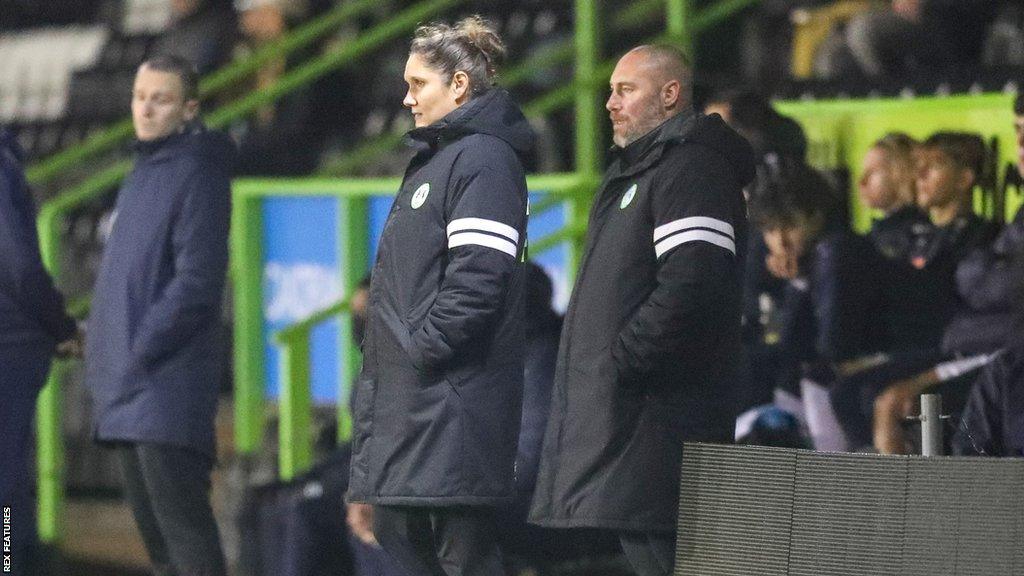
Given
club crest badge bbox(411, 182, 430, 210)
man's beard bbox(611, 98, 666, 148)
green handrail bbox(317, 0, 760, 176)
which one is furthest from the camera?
green handrail bbox(317, 0, 760, 176)

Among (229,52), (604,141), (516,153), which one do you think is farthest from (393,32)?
(516,153)

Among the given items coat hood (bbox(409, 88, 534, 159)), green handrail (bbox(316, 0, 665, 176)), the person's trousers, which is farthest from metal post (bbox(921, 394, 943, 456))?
green handrail (bbox(316, 0, 665, 176))

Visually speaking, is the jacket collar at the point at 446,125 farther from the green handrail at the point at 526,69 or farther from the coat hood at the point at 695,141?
the green handrail at the point at 526,69

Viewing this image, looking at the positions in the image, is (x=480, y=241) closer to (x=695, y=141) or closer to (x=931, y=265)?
(x=695, y=141)

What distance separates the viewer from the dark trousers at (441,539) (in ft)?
15.8

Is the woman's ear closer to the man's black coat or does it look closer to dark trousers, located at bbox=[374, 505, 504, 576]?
the man's black coat

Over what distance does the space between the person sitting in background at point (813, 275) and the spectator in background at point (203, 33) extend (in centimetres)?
493

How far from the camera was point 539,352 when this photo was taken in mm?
6301

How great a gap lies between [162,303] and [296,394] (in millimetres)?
1653

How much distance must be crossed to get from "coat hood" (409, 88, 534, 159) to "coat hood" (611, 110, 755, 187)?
278mm

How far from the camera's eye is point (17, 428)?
5.95m

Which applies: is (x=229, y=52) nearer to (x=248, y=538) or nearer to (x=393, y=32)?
(x=393, y=32)

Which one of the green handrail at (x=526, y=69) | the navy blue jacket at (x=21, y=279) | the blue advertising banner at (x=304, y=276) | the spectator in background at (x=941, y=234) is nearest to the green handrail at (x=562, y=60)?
the green handrail at (x=526, y=69)

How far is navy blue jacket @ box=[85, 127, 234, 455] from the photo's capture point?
5871 mm
